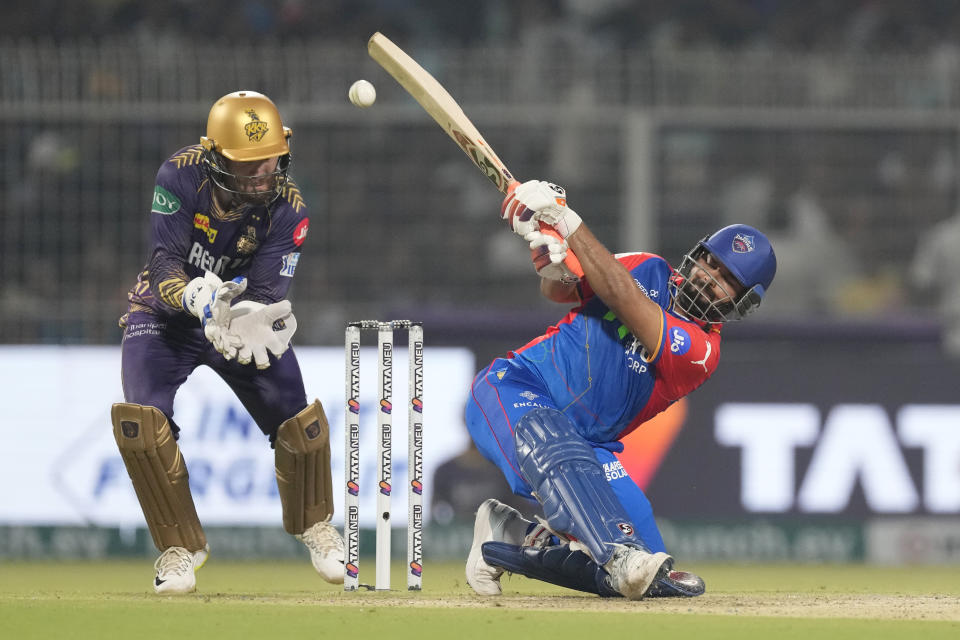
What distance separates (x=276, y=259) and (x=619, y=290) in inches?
63.4

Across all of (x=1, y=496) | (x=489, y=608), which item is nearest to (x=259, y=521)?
(x=1, y=496)

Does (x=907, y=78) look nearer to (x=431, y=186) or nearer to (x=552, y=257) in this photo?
(x=431, y=186)

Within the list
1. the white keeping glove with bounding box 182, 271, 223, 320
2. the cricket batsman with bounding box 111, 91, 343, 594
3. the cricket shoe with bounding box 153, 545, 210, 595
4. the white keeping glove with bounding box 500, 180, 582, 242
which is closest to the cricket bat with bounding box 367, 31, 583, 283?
the white keeping glove with bounding box 500, 180, 582, 242

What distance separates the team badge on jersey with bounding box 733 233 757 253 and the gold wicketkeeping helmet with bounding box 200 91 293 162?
73.2 inches

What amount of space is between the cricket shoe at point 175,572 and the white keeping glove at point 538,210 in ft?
6.32

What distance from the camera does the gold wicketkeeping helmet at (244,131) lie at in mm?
6098

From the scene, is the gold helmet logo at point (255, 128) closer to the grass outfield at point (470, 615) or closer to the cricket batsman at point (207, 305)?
the cricket batsman at point (207, 305)

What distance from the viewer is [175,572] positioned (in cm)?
611

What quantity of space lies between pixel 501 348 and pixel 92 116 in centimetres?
326

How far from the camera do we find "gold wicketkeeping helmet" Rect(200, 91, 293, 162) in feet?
20.0

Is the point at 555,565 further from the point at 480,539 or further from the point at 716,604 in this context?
the point at 716,604

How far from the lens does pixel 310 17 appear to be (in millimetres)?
13164

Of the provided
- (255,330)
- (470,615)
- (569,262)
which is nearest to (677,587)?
(470,615)

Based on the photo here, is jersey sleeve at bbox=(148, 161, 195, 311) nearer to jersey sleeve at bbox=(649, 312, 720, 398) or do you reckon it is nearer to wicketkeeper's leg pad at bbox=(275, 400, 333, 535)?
wicketkeeper's leg pad at bbox=(275, 400, 333, 535)
